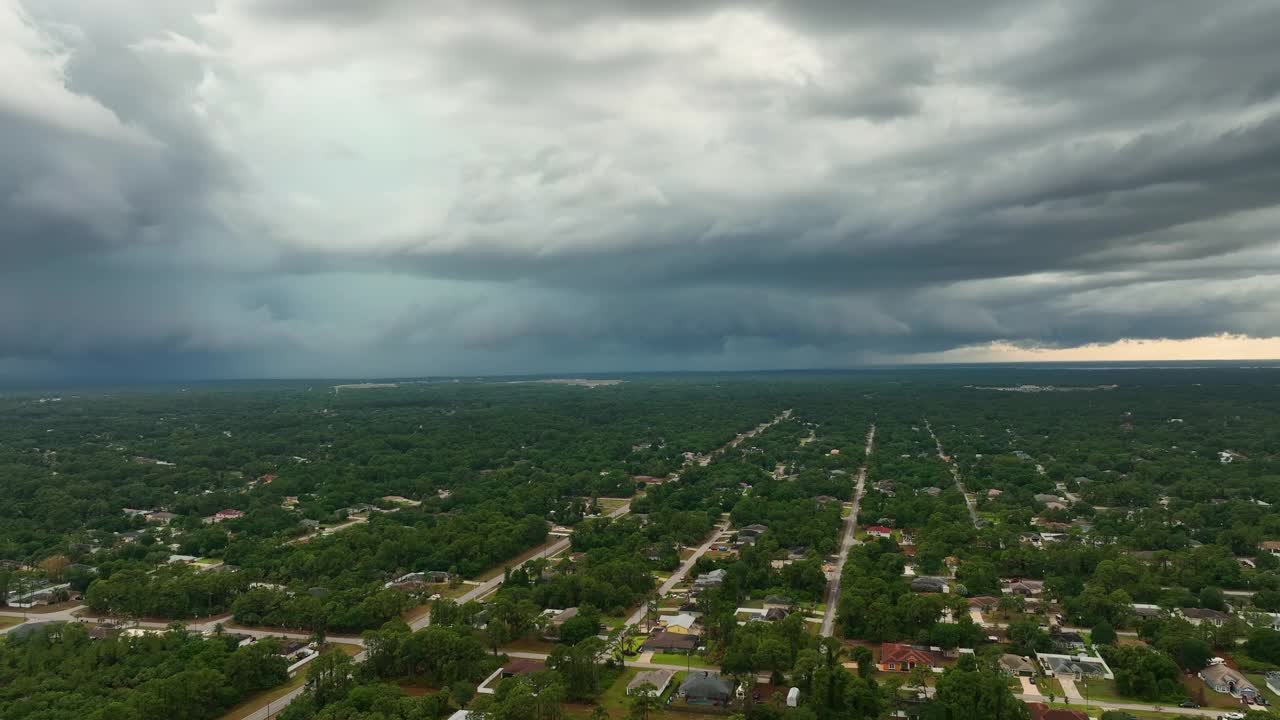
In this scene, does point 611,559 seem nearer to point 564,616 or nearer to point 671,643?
point 564,616

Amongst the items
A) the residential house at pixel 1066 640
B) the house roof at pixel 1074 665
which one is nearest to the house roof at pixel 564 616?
the house roof at pixel 1074 665

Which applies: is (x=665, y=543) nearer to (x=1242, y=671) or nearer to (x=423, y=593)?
(x=423, y=593)

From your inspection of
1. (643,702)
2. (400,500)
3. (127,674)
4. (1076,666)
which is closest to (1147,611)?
(1076,666)

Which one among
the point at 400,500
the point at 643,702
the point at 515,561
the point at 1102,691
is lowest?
the point at 515,561

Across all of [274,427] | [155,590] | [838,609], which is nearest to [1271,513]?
[838,609]

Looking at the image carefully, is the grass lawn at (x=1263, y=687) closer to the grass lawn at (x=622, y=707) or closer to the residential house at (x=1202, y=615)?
the residential house at (x=1202, y=615)

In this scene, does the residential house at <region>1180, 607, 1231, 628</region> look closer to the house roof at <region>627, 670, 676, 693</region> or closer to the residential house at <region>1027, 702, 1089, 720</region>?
the residential house at <region>1027, 702, 1089, 720</region>

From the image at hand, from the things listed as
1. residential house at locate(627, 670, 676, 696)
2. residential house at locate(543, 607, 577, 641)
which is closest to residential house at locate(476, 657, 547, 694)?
residential house at locate(543, 607, 577, 641)
